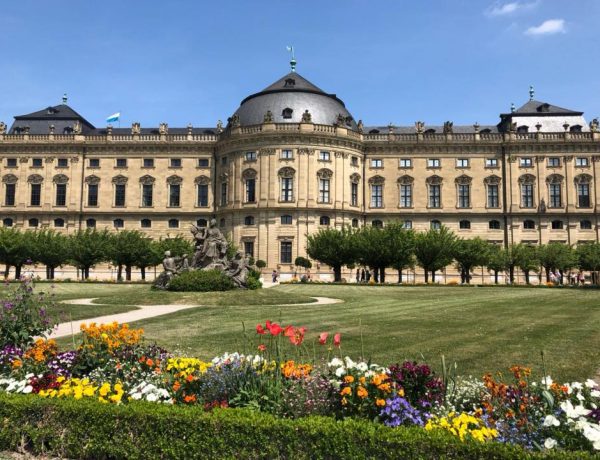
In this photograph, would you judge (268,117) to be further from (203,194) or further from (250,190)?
(203,194)

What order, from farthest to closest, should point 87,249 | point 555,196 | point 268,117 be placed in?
point 555,196 < point 268,117 < point 87,249

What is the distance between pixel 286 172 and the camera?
62.8m

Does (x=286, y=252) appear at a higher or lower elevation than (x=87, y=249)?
lower

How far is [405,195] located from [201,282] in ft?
147

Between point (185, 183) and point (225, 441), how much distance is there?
66.0 metres

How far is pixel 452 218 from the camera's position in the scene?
67.8 m

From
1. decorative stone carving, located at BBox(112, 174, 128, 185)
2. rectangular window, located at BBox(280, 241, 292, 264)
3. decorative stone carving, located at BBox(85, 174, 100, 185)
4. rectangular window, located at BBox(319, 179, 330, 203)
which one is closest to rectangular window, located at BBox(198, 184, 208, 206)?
decorative stone carving, located at BBox(112, 174, 128, 185)

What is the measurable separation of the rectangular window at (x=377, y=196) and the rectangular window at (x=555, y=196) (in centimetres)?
2310

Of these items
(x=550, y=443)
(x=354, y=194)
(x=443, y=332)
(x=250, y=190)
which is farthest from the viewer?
(x=354, y=194)

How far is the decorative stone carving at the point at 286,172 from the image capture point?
62719mm

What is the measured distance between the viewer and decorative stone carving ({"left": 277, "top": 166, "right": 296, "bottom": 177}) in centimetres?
6272

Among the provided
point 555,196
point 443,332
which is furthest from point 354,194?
point 443,332

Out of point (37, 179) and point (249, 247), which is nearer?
point (249, 247)

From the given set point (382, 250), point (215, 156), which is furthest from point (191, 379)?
point (215, 156)
